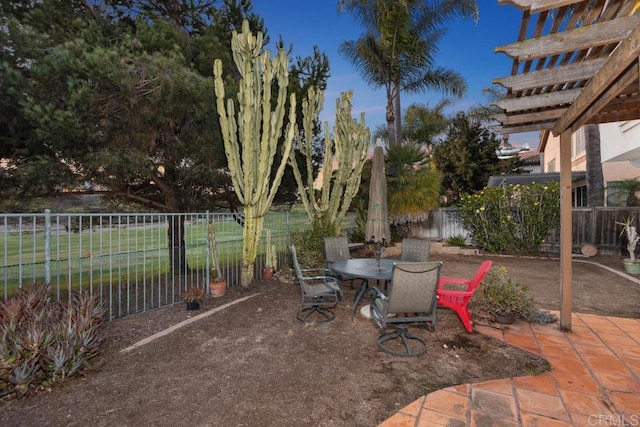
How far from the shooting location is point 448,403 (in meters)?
2.56

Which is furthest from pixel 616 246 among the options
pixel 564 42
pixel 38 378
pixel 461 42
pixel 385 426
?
pixel 38 378

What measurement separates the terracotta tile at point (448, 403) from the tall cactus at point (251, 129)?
4501 mm

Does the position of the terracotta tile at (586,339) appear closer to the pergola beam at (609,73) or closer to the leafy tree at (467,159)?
the pergola beam at (609,73)

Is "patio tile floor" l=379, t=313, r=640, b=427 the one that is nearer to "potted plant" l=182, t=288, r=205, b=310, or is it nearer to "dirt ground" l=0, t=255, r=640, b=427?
"dirt ground" l=0, t=255, r=640, b=427

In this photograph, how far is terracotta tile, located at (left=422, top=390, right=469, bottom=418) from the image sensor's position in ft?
8.07

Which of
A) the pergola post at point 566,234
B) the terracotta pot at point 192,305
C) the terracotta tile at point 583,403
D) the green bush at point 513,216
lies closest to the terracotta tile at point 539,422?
the terracotta tile at point 583,403

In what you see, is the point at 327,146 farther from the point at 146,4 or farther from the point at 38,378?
the point at 38,378

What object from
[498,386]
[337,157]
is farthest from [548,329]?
[337,157]

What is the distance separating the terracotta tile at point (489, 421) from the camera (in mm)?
2293

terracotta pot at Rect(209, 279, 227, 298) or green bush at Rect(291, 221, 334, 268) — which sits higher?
green bush at Rect(291, 221, 334, 268)

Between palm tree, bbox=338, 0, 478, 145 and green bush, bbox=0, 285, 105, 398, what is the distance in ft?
44.1

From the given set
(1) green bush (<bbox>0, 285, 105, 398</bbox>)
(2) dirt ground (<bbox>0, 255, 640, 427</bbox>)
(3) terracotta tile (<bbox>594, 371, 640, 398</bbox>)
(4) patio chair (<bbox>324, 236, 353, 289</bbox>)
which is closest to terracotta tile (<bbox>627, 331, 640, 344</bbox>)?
(2) dirt ground (<bbox>0, 255, 640, 427</bbox>)

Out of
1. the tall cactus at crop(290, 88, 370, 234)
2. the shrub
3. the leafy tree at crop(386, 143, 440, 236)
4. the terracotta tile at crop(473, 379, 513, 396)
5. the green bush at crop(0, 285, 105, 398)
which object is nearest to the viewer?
the green bush at crop(0, 285, 105, 398)

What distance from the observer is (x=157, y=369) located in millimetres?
3170
